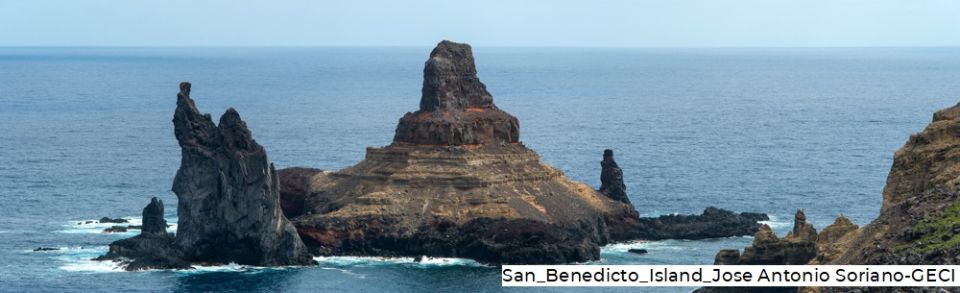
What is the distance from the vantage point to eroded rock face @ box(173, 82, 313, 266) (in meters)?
149

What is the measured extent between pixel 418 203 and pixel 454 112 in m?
16.3

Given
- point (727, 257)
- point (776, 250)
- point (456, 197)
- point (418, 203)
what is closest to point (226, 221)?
point (418, 203)

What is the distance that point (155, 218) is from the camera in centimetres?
15875

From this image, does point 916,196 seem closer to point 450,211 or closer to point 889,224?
point 889,224

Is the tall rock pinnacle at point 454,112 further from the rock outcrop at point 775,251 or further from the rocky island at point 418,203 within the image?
the rock outcrop at point 775,251

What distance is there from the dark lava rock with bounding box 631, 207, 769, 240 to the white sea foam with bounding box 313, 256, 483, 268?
826 inches

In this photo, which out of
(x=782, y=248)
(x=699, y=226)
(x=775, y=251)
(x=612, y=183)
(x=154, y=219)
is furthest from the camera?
(x=612, y=183)

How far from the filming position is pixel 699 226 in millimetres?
170375

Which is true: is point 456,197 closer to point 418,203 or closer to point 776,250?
point 418,203

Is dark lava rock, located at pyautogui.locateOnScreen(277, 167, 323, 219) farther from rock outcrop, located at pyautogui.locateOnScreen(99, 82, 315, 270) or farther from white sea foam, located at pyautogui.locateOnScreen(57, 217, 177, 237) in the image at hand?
rock outcrop, located at pyautogui.locateOnScreen(99, 82, 315, 270)

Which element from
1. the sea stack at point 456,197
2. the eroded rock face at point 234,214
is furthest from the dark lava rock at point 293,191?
the eroded rock face at point 234,214

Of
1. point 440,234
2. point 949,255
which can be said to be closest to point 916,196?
point 949,255

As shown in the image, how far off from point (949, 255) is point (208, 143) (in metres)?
95.3

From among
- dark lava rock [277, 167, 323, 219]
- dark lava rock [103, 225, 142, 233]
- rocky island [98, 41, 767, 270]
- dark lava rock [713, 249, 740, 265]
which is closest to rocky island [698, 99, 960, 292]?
dark lava rock [713, 249, 740, 265]
